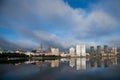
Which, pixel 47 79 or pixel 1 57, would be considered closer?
pixel 47 79

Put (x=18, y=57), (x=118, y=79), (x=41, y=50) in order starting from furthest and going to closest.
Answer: (x=41, y=50), (x=18, y=57), (x=118, y=79)

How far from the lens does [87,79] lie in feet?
85.1

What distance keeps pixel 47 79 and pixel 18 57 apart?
304 ft

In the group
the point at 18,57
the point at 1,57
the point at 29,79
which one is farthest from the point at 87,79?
the point at 18,57

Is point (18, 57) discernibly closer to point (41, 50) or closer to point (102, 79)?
point (41, 50)

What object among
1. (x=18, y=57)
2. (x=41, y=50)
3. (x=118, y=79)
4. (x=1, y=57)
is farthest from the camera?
(x=41, y=50)

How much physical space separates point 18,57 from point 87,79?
309ft

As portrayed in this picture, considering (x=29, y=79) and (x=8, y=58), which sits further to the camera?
(x=8, y=58)

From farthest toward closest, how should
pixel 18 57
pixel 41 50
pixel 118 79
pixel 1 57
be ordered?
pixel 41 50, pixel 18 57, pixel 1 57, pixel 118 79

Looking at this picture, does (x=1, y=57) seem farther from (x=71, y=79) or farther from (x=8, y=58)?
(x=71, y=79)

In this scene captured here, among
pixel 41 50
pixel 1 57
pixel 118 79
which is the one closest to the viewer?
pixel 118 79

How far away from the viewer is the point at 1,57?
97125mm

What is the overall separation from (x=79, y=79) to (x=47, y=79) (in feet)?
13.9

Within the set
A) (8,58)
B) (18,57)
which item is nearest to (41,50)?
(18,57)
